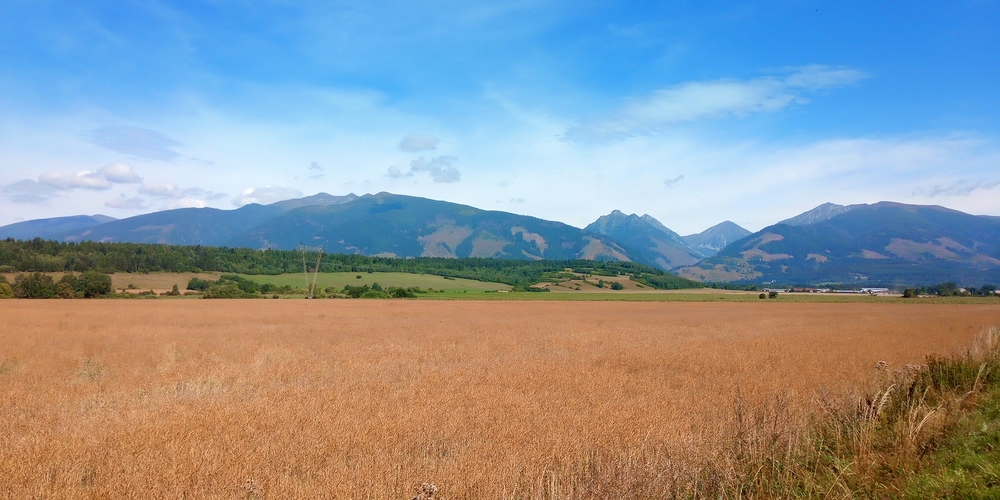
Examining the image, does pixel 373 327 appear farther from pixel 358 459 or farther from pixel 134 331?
pixel 358 459

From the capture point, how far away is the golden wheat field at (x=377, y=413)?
22.1 ft

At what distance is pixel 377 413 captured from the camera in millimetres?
10555

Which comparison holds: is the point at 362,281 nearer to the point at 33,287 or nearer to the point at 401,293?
the point at 401,293

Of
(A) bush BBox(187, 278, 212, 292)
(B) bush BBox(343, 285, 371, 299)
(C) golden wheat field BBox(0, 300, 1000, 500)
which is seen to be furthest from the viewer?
(B) bush BBox(343, 285, 371, 299)

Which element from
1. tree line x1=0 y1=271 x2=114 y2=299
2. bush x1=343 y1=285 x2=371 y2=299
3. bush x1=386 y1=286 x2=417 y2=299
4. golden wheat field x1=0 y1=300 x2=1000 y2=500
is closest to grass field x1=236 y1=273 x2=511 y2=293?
bush x1=343 y1=285 x2=371 y2=299

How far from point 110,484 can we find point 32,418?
5464mm

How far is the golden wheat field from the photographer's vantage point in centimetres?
672

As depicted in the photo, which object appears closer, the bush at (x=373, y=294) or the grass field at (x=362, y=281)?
the bush at (x=373, y=294)

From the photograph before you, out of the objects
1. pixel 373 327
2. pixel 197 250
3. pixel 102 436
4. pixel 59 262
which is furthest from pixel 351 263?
pixel 102 436

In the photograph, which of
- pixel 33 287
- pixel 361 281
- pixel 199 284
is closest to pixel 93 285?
pixel 33 287

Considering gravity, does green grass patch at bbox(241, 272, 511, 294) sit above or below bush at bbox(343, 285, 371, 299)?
above

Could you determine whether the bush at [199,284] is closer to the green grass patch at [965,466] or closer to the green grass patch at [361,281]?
the green grass patch at [361,281]

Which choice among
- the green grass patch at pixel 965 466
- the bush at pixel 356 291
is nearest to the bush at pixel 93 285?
the bush at pixel 356 291

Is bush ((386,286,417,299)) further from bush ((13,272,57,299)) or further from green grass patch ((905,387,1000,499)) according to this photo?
green grass patch ((905,387,1000,499))
